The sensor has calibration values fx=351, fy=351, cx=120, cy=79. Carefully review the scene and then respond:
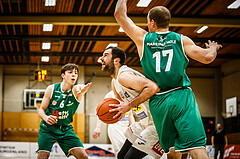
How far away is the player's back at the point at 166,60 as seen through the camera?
135 inches

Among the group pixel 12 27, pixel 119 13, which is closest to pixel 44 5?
pixel 12 27

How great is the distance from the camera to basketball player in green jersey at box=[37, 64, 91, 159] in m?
5.60

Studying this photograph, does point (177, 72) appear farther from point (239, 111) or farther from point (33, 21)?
point (239, 111)

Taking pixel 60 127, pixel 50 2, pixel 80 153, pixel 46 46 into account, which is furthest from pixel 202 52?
pixel 46 46

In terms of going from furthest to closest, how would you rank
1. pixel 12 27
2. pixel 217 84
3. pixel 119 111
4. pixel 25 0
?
pixel 217 84, pixel 12 27, pixel 25 0, pixel 119 111

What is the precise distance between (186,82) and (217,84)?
18781 mm

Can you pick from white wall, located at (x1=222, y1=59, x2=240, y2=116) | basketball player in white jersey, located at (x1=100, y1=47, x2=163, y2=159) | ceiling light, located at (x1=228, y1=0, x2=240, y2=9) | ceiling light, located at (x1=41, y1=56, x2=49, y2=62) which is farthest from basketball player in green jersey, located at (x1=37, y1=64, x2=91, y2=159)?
white wall, located at (x1=222, y1=59, x2=240, y2=116)

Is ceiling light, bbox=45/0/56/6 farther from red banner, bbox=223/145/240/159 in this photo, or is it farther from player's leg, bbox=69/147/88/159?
red banner, bbox=223/145/240/159

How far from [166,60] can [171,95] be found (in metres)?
0.35

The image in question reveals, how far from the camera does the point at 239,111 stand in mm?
17750

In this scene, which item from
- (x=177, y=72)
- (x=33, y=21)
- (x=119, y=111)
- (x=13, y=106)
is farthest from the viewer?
(x=13, y=106)

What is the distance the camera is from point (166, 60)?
346 centimetres

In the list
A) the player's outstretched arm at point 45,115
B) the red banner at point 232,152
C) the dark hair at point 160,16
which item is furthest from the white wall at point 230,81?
the dark hair at point 160,16

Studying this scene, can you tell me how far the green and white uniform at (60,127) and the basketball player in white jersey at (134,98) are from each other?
131 centimetres
